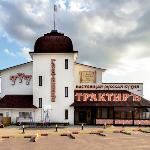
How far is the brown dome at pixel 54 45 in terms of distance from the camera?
62344 mm

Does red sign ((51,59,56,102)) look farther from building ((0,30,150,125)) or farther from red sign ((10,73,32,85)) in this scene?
red sign ((10,73,32,85))

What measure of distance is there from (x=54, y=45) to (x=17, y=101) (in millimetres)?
10010

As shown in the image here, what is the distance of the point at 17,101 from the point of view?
63.2m

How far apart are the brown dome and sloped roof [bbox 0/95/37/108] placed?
288 inches

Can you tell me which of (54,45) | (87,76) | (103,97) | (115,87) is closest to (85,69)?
(87,76)

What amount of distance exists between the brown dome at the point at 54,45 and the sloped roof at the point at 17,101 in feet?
24.0

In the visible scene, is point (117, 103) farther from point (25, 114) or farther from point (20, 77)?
→ point (20, 77)

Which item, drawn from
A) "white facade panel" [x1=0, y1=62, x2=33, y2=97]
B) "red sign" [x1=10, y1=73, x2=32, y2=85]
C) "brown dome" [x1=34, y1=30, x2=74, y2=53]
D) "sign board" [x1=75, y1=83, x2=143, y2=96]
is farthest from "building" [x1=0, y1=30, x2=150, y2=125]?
"red sign" [x1=10, y1=73, x2=32, y2=85]

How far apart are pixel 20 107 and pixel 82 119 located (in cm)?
954

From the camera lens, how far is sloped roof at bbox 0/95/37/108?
6169 cm

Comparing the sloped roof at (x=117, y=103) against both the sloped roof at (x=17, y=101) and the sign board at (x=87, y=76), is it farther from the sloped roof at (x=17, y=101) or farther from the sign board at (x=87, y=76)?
the sign board at (x=87, y=76)

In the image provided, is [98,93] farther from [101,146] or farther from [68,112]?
[101,146]

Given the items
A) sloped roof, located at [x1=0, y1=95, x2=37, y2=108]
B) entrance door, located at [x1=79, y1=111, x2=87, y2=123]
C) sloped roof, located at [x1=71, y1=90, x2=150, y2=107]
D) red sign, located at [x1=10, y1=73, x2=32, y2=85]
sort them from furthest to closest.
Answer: red sign, located at [x1=10, y1=73, x2=32, y2=85] → entrance door, located at [x1=79, y1=111, x2=87, y2=123] → sloped roof, located at [x1=0, y1=95, x2=37, y2=108] → sloped roof, located at [x1=71, y1=90, x2=150, y2=107]

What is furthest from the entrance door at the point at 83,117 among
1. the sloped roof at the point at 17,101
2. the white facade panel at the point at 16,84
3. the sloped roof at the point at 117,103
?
the white facade panel at the point at 16,84
